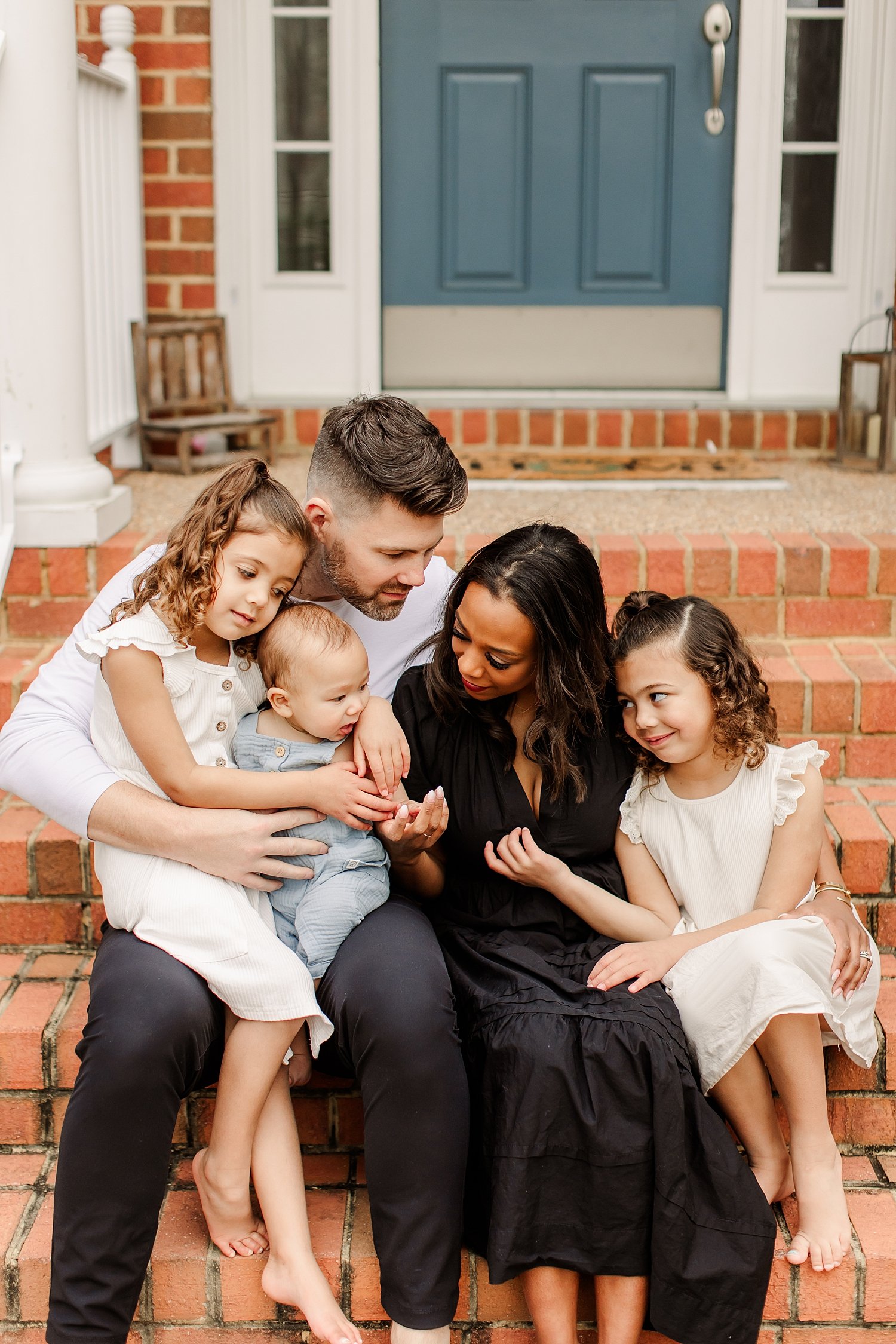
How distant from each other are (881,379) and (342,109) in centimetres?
188

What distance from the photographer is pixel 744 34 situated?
3.99m

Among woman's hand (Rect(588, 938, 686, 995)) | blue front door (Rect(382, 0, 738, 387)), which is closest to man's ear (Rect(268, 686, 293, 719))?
woman's hand (Rect(588, 938, 686, 995))

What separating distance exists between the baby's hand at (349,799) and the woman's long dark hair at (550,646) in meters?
0.22

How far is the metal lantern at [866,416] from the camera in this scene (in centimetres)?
380

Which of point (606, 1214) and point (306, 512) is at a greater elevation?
point (306, 512)

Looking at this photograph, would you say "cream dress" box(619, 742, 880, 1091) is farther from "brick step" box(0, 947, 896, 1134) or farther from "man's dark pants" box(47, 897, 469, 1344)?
"man's dark pants" box(47, 897, 469, 1344)

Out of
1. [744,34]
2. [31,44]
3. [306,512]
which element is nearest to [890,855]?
[306,512]

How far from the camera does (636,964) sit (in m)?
1.92

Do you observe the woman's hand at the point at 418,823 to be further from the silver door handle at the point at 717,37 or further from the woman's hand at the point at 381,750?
the silver door handle at the point at 717,37

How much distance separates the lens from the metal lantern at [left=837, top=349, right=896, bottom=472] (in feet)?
12.5

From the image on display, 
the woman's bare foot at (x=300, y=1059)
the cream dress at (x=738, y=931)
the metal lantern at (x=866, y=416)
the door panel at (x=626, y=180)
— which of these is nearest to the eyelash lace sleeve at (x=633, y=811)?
the cream dress at (x=738, y=931)

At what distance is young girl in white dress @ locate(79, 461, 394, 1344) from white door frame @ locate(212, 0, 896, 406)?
244 cm

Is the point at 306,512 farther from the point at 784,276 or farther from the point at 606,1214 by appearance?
the point at 784,276

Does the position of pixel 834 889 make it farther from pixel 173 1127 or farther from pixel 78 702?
pixel 78 702
